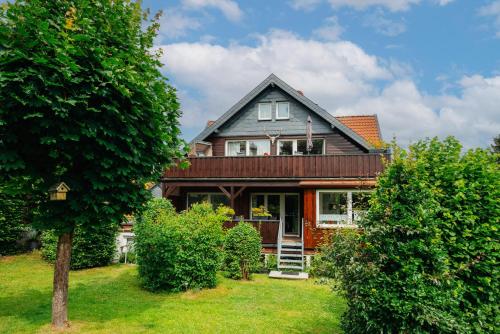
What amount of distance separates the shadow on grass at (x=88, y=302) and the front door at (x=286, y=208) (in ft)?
34.1

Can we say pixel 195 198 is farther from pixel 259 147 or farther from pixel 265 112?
pixel 265 112

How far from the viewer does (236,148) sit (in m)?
23.5

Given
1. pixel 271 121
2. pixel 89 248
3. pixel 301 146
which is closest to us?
pixel 89 248

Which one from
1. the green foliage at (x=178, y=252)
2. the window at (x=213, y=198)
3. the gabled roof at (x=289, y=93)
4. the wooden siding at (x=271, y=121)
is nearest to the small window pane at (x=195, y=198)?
the window at (x=213, y=198)

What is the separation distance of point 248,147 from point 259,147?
715 millimetres

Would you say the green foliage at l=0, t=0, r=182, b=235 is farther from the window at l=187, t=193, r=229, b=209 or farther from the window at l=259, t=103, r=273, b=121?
the window at l=259, t=103, r=273, b=121

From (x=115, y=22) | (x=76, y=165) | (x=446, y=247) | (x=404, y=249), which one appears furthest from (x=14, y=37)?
(x=446, y=247)

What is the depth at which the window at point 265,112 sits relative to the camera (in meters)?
22.9

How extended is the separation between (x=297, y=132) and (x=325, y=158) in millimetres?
4663

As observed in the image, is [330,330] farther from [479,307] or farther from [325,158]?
[325,158]

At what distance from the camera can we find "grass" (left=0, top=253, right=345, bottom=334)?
26.8 feet

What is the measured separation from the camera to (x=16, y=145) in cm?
708

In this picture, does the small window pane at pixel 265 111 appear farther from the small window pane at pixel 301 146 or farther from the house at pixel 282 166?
the small window pane at pixel 301 146

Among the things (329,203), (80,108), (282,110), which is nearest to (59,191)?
(80,108)
